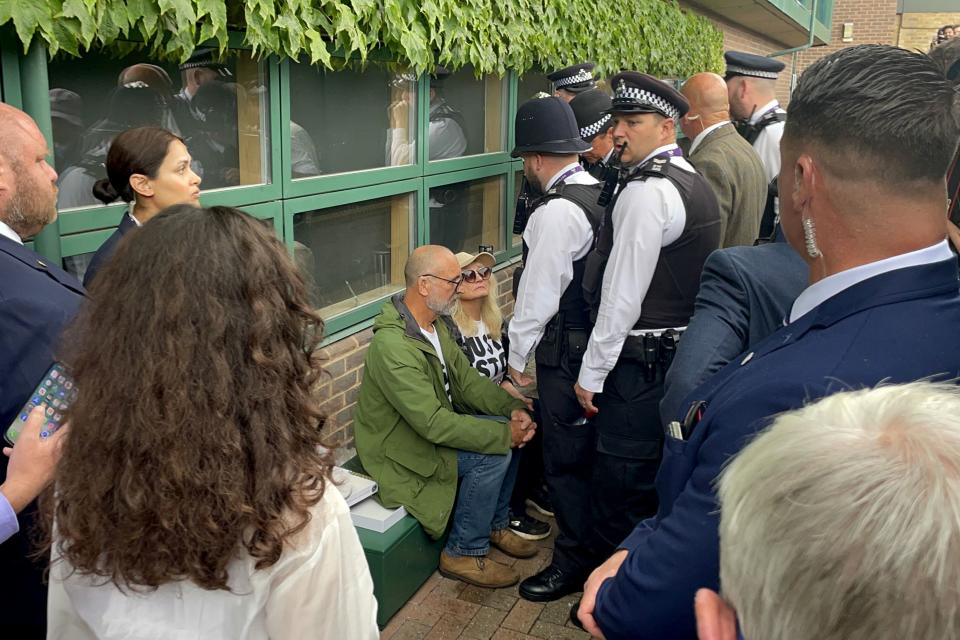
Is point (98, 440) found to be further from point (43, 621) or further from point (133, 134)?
point (133, 134)

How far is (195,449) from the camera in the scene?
1320 mm

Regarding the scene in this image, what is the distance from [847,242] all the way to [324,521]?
1.00 meters

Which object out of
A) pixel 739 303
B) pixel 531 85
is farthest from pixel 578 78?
pixel 739 303

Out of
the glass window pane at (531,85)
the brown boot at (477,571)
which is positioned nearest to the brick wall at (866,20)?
the glass window pane at (531,85)

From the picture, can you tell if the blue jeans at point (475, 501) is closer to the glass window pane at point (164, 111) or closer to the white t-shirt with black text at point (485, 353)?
the white t-shirt with black text at point (485, 353)

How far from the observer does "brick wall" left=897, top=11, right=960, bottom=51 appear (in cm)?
2616

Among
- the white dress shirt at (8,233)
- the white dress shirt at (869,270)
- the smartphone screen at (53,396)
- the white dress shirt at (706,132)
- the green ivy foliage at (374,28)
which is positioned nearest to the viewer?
the white dress shirt at (869,270)

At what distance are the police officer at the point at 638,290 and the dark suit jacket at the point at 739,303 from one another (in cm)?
126

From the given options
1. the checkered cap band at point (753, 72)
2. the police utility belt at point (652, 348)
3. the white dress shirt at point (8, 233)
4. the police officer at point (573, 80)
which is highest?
the checkered cap band at point (753, 72)

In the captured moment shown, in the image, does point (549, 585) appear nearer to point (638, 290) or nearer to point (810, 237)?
point (638, 290)

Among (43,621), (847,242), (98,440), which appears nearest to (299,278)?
(98,440)

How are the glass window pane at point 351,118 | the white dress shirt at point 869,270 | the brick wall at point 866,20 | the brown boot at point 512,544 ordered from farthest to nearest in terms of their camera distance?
the brick wall at point 866,20 < the brown boot at point 512,544 < the glass window pane at point 351,118 < the white dress shirt at point 869,270

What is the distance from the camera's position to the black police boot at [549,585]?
3.72 m

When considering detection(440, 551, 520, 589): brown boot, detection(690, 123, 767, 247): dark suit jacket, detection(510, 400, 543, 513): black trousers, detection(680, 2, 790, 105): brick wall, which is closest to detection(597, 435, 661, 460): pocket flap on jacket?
detection(510, 400, 543, 513): black trousers
